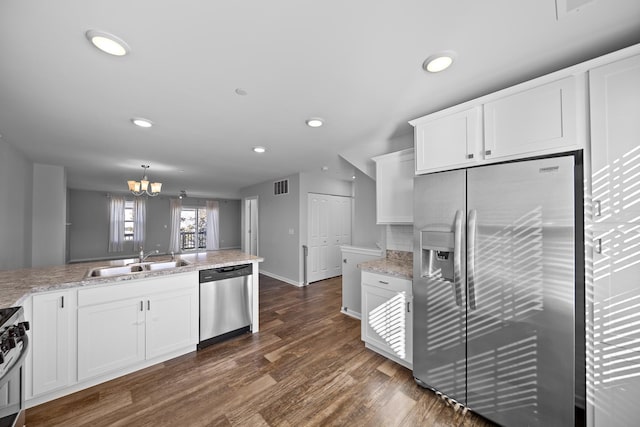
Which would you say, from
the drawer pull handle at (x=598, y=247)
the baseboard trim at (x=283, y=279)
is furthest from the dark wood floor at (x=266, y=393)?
the baseboard trim at (x=283, y=279)

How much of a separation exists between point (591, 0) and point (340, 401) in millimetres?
2810

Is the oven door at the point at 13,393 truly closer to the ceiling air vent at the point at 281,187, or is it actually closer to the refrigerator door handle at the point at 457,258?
the refrigerator door handle at the point at 457,258

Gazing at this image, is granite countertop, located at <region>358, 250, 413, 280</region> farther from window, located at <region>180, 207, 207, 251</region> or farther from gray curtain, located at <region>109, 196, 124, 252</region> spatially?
gray curtain, located at <region>109, 196, 124, 252</region>

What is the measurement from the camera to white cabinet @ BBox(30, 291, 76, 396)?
1729 millimetres

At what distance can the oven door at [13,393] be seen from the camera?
1062mm

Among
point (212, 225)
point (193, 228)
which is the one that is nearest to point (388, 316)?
point (212, 225)

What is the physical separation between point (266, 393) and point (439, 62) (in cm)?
278

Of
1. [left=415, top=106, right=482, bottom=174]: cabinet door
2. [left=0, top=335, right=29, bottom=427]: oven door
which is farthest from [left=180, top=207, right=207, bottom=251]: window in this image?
[left=415, top=106, right=482, bottom=174]: cabinet door

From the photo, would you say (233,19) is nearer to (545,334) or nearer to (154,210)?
(545,334)

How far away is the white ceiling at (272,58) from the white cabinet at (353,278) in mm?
1704

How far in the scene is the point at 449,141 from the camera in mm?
1882

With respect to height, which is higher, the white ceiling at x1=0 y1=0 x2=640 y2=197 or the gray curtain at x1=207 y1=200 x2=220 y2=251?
the white ceiling at x1=0 y1=0 x2=640 y2=197

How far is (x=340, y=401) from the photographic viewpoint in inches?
70.7

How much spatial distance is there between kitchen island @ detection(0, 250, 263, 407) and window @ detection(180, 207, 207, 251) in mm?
7947
